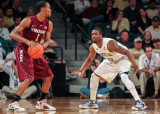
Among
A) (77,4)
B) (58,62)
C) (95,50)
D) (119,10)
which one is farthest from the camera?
(77,4)

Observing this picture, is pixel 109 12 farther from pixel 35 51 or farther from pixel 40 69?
pixel 35 51

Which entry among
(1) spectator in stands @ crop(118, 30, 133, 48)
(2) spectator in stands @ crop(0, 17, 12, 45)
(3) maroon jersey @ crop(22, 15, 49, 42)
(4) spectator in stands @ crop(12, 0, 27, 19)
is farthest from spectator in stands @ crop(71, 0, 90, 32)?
(3) maroon jersey @ crop(22, 15, 49, 42)

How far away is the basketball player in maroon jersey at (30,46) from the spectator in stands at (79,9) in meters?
5.34

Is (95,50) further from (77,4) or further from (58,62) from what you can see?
(77,4)

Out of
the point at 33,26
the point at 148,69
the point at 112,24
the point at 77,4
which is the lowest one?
the point at 148,69

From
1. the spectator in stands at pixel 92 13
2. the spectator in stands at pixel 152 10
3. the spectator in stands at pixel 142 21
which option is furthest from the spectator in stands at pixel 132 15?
the spectator in stands at pixel 92 13

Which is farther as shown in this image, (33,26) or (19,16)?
(19,16)

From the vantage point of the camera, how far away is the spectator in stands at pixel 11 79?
9.35m

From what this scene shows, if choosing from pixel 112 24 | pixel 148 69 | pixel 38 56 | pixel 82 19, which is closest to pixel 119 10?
pixel 112 24

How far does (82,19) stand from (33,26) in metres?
5.64

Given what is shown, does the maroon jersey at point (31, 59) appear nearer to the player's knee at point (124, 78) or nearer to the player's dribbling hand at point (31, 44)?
the player's dribbling hand at point (31, 44)

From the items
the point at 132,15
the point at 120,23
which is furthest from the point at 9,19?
the point at 132,15

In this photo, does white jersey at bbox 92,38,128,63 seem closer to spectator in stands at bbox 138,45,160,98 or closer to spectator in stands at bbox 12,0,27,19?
spectator in stands at bbox 138,45,160,98

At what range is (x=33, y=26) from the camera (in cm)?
620
